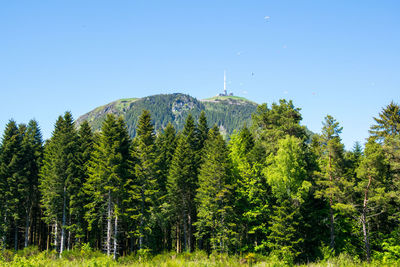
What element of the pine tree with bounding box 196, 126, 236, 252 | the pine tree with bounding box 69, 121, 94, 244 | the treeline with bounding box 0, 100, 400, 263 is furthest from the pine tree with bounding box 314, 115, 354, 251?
the pine tree with bounding box 69, 121, 94, 244

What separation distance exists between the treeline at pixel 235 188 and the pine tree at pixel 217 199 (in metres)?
0.16

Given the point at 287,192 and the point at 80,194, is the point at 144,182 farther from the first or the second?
the point at 287,192

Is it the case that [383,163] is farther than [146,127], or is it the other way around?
[146,127]

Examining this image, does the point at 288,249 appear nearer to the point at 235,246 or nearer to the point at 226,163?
the point at 235,246

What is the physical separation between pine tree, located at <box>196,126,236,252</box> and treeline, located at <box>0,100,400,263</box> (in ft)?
0.52

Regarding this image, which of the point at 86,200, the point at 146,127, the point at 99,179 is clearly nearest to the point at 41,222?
the point at 86,200

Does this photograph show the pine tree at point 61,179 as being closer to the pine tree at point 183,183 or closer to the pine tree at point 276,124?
the pine tree at point 183,183

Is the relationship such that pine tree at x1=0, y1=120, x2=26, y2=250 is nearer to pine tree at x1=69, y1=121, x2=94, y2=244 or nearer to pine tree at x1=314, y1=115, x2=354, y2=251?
pine tree at x1=69, y1=121, x2=94, y2=244

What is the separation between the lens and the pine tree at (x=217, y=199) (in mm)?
37750

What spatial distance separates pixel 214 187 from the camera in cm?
3850

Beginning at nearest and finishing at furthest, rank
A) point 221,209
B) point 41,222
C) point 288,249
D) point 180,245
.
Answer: point 288,249, point 221,209, point 180,245, point 41,222

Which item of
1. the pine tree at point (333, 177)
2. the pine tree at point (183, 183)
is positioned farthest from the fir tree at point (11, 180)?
the pine tree at point (333, 177)

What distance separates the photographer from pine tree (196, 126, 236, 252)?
37.8m

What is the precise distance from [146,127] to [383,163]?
28179 mm
